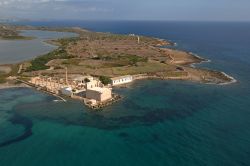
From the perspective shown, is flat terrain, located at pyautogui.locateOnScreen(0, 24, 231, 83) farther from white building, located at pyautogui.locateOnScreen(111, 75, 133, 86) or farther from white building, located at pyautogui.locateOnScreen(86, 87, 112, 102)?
white building, located at pyautogui.locateOnScreen(86, 87, 112, 102)

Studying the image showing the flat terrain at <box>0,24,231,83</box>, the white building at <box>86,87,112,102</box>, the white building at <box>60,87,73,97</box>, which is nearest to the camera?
the white building at <box>86,87,112,102</box>

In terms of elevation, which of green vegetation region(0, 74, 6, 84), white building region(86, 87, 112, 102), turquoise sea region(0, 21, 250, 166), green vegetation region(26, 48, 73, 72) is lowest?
turquoise sea region(0, 21, 250, 166)

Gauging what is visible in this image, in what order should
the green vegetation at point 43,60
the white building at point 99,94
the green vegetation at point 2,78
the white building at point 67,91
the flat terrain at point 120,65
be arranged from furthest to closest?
1. the green vegetation at point 43,60
2. the flat terrain at point 120,65
3. the green vegetation at point 2,78
4. the white building at point 67,91
5. the white building at point 99,94

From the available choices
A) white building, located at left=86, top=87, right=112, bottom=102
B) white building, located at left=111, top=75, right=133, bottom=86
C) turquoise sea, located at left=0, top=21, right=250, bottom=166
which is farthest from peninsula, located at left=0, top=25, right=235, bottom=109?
turquoise sea, located at left=0, top=21, right=250, bottom=166

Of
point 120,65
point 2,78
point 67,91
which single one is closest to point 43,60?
point 2,78

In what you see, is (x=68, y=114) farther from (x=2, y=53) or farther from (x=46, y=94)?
(x=2, y=53)

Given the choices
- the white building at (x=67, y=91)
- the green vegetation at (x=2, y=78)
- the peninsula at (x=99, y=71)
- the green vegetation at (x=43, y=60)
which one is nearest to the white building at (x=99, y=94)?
the peninsula at (x=99, y=71)

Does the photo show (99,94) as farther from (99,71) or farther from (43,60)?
(43,60)

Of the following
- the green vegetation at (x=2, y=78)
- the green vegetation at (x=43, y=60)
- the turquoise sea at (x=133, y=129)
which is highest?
the green vegetation at (x=43, y=60)

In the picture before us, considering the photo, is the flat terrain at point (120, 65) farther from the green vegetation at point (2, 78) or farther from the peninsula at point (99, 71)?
the green vegetation at point (2, 78)
